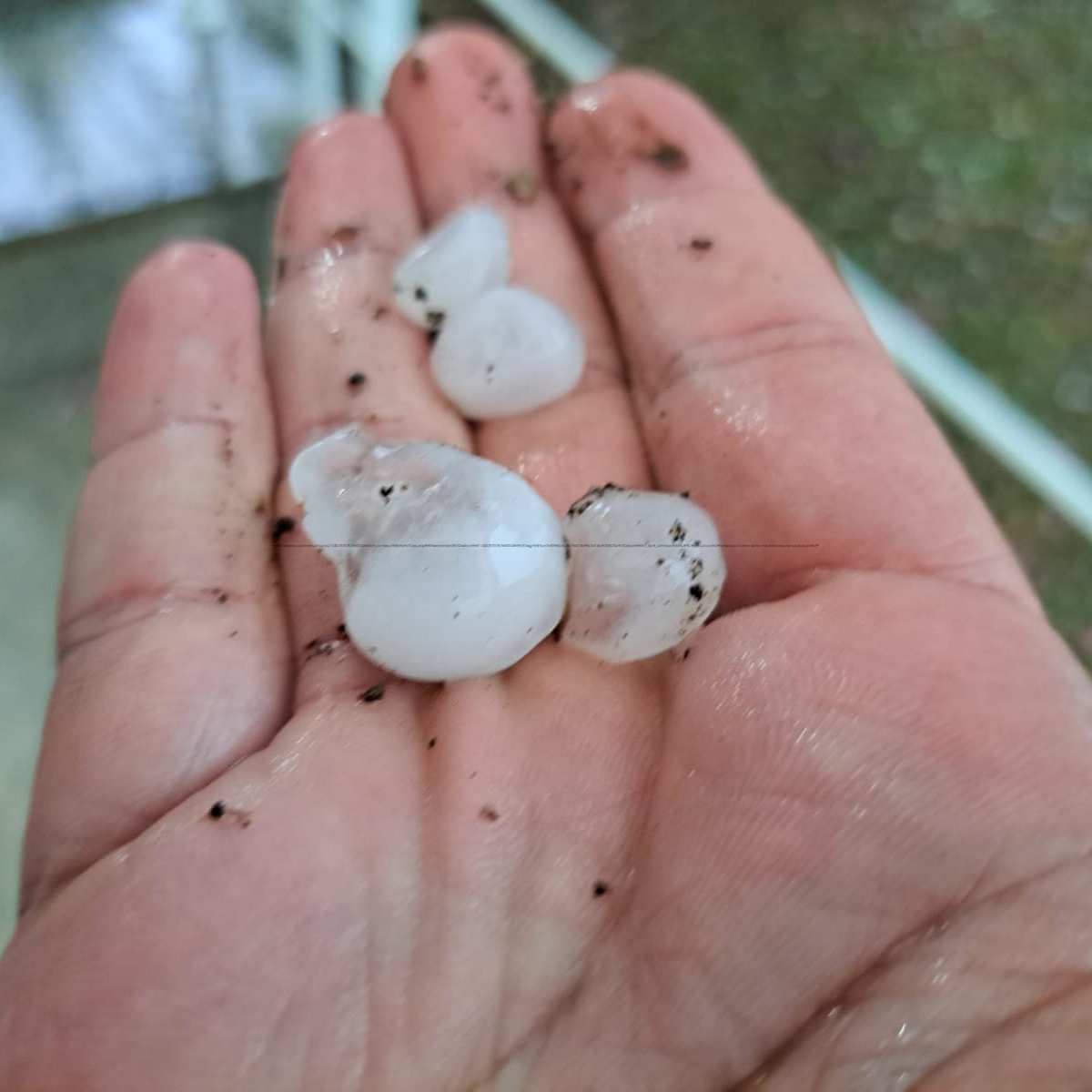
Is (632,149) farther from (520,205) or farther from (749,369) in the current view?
(749,369)

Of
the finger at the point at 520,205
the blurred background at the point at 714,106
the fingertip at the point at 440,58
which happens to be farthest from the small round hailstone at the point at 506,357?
the blurred background at the point at 714,106

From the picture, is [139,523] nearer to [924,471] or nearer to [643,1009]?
[643,1009]

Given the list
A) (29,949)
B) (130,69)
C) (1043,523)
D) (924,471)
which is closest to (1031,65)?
(1043,523)

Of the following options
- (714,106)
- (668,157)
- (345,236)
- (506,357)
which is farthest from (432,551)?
(714,106)

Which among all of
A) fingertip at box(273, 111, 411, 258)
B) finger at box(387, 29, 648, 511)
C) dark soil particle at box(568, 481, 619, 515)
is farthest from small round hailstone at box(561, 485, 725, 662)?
fingertip at box(273, 111, 411, 258)

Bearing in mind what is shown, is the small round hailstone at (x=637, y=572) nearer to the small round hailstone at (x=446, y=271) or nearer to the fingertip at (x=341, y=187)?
the small round hailstone at (x=446, y=271)
